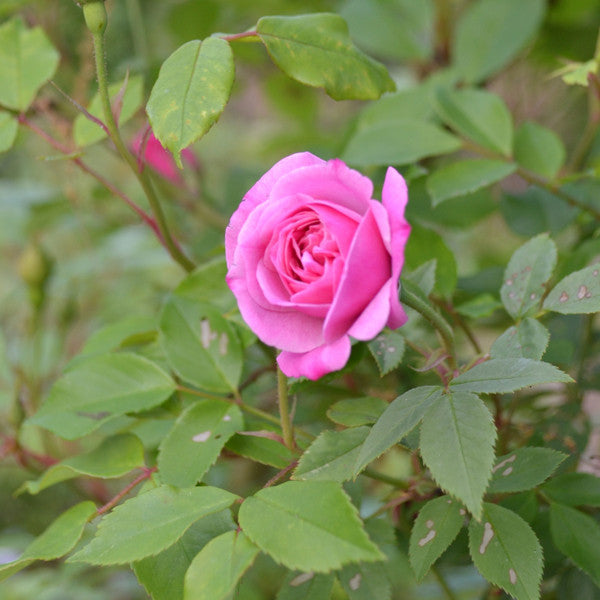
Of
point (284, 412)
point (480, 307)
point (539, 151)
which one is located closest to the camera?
point (284, 412)

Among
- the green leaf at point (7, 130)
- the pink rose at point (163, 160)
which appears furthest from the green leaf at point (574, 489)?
the pink rose at point (163, 160)

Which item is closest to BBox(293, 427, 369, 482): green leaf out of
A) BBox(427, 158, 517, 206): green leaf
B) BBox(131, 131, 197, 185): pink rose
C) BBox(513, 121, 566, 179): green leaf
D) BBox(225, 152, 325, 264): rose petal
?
BBox(225, 152, 325, 264): rose petal

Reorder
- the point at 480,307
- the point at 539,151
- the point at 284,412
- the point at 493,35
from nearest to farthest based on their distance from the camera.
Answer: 1. the point at 284,412
2. the point at 480,307
3. the point at 539,151
4. the point at 493,35

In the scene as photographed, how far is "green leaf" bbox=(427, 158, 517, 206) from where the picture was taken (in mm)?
575

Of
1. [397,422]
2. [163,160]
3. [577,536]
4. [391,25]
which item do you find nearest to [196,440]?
[397,422]

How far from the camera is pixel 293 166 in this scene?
14.5 inches

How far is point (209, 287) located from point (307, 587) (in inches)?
8.9

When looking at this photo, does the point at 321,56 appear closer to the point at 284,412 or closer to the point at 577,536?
the point at 284,412

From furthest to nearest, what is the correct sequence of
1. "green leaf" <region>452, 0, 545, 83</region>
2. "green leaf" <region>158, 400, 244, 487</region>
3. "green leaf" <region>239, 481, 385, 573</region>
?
"green leaf" <region>452, 0, 545, 83</region>, "green leaf" <region>158, 400, 244, 487</region>, "green leaf" <region>239, 481, 385, 573</region>

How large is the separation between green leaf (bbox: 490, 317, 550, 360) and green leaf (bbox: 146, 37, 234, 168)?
0.21 m

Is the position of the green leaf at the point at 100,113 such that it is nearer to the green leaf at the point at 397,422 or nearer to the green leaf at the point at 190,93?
the green leaf at the point at 190,93

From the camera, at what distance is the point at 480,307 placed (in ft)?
1.73

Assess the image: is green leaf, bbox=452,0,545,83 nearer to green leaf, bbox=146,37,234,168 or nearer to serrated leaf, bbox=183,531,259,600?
green leaf, bbox=146,37,234,168

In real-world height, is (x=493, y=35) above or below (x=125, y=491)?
above
